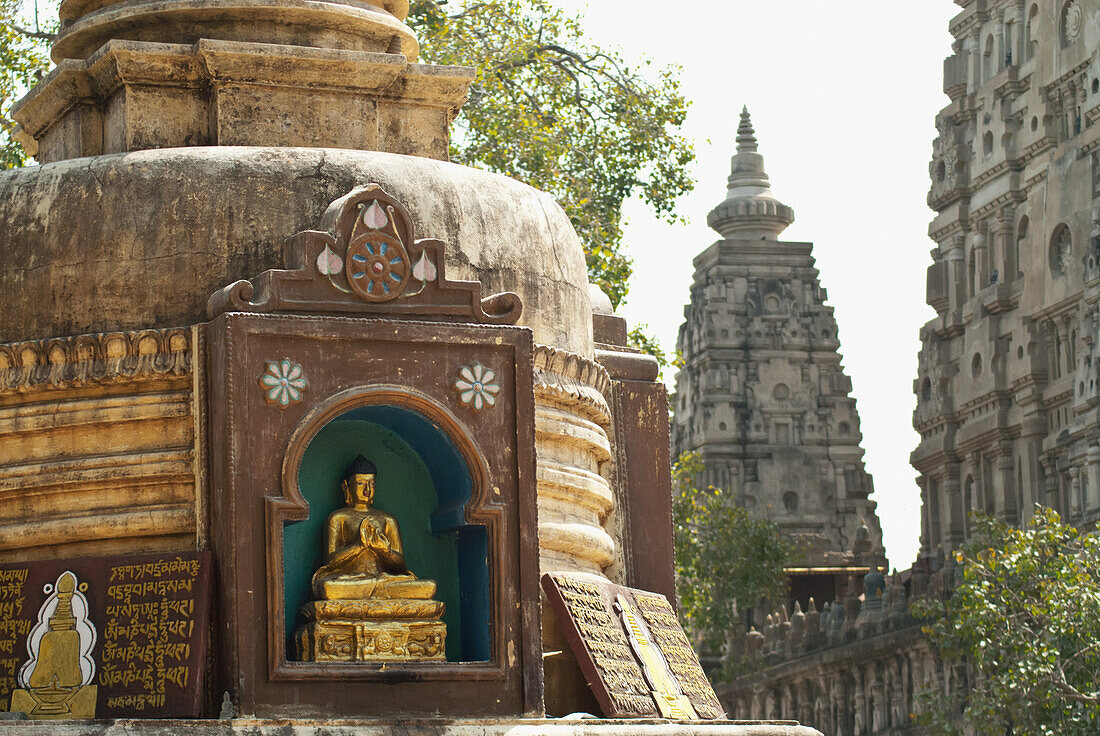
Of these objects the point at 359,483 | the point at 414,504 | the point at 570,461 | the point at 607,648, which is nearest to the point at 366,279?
the point at 359,483

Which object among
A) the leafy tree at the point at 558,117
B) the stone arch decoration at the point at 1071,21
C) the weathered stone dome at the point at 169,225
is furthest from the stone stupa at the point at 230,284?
the stone arch decoration at the point at 1071,21

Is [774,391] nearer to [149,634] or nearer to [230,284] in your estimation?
[230,284]

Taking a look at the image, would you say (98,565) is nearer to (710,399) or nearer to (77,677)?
(77,677)

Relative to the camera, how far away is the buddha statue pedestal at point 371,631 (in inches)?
401

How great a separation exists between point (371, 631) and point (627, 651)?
1.81 metres

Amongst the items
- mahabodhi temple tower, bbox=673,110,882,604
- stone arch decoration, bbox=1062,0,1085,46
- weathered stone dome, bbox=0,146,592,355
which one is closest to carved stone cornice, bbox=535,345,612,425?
weathered stone dome, bbox=0,146,592,355

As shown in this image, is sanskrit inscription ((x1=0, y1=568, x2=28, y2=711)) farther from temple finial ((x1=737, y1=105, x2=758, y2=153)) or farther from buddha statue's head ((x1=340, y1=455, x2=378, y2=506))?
temple finial ((x1=737, y1=105, x2=758, y2=153))

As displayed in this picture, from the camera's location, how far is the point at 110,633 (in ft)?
33.1

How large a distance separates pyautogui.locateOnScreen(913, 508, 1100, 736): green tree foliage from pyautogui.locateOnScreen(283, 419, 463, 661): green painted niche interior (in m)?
14.4

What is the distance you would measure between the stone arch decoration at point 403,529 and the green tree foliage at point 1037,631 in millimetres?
14608

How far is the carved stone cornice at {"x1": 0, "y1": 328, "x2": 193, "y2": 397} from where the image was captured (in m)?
10.5

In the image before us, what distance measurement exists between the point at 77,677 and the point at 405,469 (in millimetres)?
2033

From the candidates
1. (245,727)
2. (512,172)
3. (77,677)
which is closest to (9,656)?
(77,677)

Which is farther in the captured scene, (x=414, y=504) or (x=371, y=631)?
(x=414, y=504)
